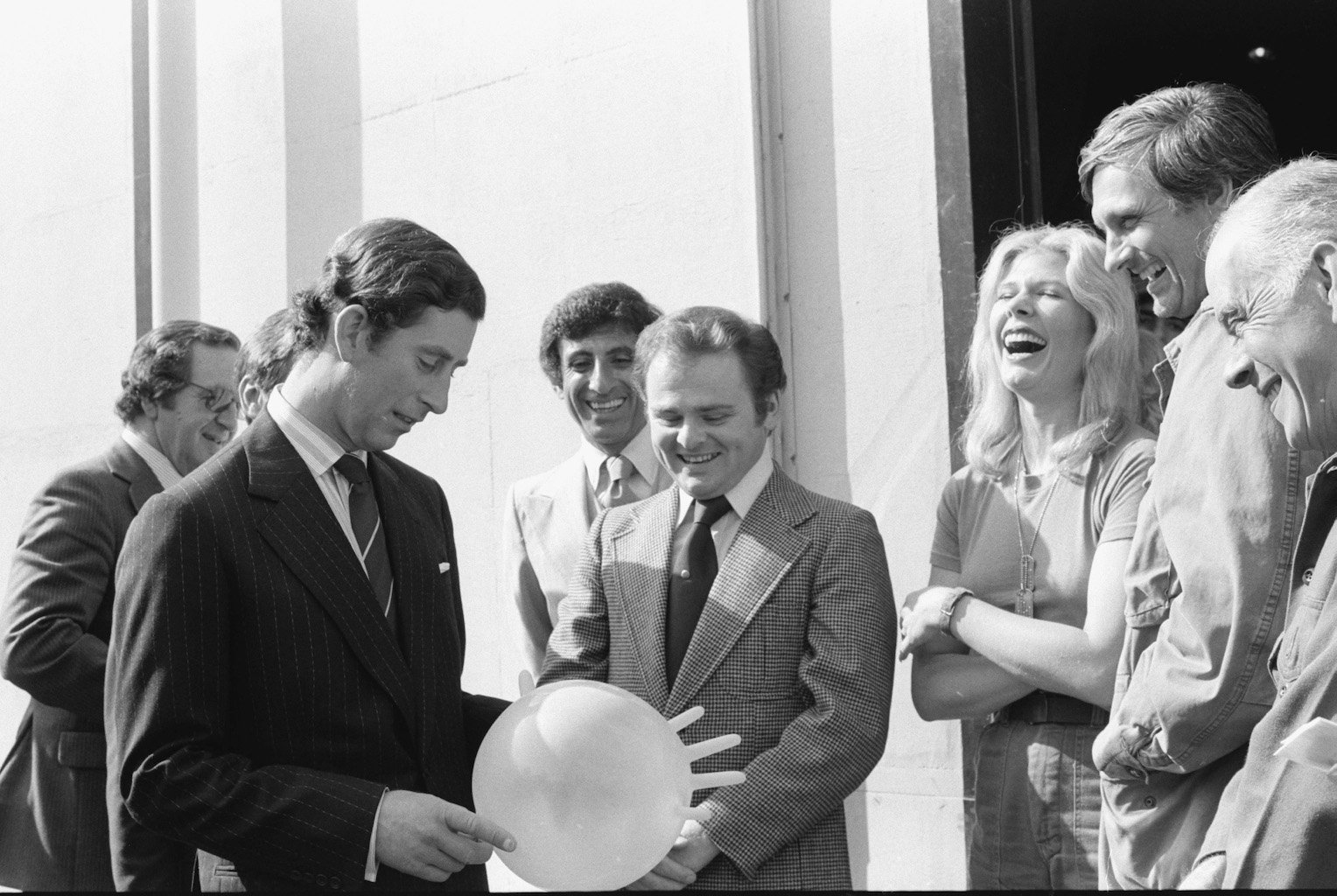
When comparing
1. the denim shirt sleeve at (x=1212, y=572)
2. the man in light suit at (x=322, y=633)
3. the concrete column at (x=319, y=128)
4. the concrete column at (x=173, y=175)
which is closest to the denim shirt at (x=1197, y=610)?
the denim shirt sleeve at (x=1212, y=572)

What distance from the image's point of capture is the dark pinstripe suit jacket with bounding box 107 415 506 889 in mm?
2404

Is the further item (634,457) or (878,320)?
(878,320)

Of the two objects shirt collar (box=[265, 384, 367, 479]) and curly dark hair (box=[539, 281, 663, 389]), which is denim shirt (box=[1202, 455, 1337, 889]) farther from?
curly dark hair (box=[539, 281, 663, 389])

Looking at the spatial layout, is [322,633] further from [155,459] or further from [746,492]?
[155,459]

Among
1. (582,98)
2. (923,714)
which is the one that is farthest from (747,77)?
(923,714)

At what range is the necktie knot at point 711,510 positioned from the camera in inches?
128

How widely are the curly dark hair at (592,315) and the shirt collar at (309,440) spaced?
1.47m

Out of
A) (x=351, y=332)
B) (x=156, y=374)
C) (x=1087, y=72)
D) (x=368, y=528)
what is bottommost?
(x=368, y=528)

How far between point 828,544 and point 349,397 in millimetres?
1019

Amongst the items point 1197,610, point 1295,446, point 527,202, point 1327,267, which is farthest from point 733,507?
point 527,202

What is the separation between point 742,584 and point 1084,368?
0.93m

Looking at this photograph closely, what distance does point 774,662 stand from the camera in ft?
9.96

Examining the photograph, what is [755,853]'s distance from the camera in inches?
113

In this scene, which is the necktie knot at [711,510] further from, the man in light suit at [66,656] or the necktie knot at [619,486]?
the man in light suit at [66,656]
